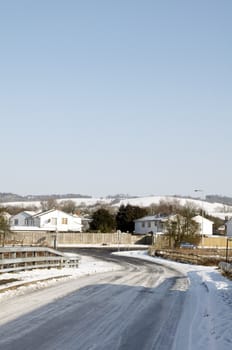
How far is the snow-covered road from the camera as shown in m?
10.7

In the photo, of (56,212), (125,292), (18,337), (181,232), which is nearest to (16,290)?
(125,292)

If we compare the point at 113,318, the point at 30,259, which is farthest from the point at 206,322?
the point at 30,259

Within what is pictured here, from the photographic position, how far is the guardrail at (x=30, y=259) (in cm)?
2625

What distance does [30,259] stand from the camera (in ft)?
96.3

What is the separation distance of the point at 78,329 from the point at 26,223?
116 meters

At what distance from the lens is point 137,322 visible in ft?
44.4

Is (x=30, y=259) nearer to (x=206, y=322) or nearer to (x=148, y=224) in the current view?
(x=206, y=322)

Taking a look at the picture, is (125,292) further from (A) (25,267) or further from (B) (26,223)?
(B) (26,223)

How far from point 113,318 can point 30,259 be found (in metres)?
16.1

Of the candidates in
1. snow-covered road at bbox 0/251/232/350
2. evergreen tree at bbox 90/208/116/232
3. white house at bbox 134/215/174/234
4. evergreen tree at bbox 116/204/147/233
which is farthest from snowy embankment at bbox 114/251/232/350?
evergreen tree at bbox 116/204/147/233

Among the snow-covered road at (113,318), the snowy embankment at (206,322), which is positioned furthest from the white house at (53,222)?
the snowy embankment at (206,322)

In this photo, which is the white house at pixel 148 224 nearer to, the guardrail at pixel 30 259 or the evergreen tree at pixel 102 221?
the evergreen tree at pixel 102 221

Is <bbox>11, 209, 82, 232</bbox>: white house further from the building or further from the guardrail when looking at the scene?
the guardrail

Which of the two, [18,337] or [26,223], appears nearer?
[18,337]
